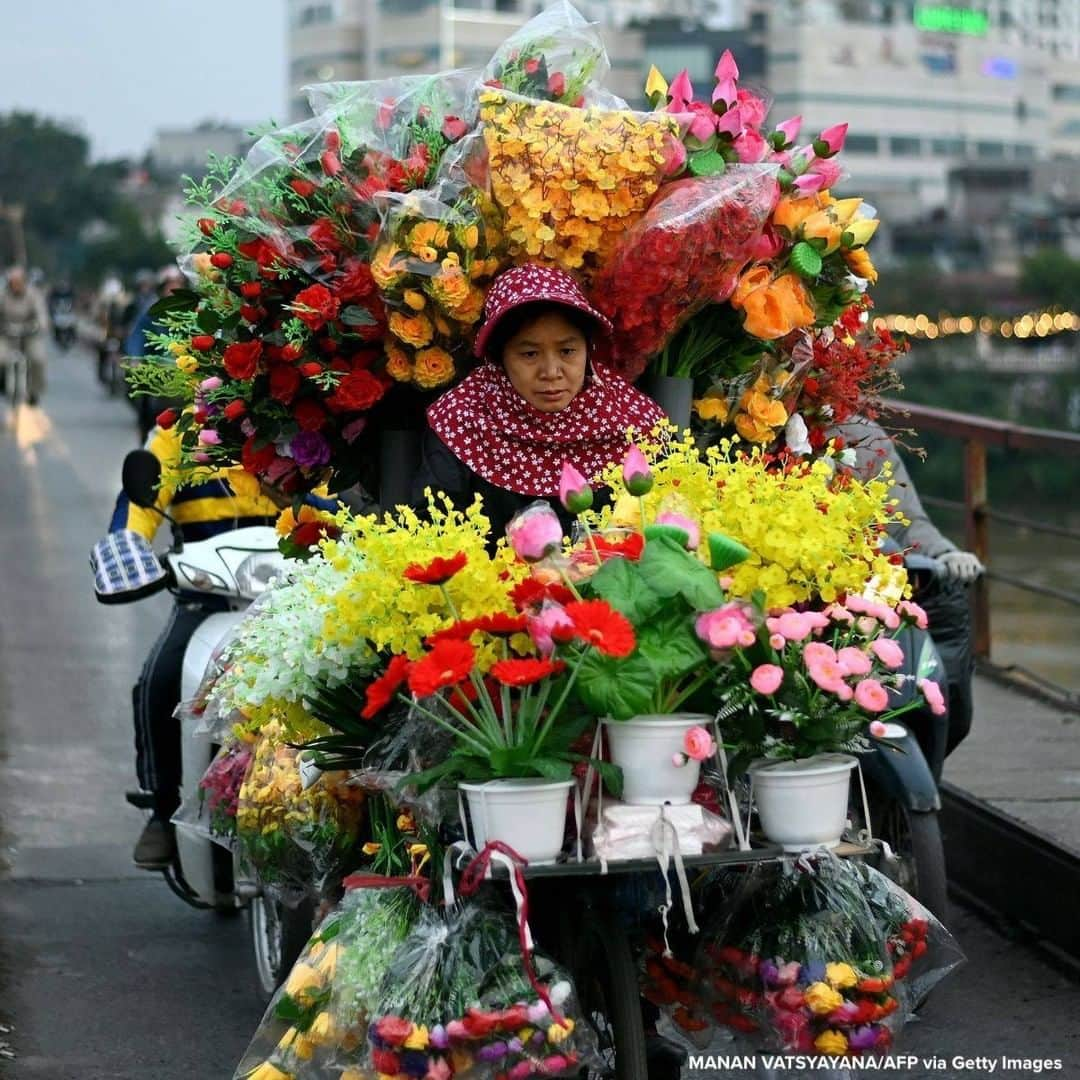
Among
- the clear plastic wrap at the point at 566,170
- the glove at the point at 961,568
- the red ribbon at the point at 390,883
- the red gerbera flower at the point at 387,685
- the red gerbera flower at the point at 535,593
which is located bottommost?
the red ribbon at the point at 390,883

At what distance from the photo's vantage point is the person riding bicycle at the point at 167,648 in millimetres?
6320

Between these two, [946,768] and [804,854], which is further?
[946,768]

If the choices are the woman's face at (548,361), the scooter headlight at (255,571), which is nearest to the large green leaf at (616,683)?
the woman's face at (548,361)

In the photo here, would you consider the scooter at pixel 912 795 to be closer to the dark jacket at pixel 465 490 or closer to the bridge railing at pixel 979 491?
the dark jacket at pixel 465 490

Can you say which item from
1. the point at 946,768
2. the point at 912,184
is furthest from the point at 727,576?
the point at 912,184

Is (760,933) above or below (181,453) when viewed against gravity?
below

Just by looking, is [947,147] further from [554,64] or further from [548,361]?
[548,361]

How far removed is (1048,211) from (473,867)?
478ft

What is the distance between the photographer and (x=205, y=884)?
6.30m

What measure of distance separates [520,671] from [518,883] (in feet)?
1.15

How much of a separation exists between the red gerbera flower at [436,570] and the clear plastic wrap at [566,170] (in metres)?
1.29

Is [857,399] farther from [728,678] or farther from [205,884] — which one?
[205,884]

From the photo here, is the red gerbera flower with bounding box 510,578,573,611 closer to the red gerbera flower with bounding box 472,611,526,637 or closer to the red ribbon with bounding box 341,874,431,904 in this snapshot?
the red gerbera flower with bounding box 472,611,526,637

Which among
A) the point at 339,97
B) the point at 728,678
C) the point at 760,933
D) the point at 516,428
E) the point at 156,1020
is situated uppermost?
the point at 339,97
